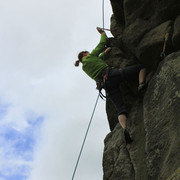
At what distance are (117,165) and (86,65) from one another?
9.59ft

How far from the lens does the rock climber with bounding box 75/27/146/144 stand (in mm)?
7541

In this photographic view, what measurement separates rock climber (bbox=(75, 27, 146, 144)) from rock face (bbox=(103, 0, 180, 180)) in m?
0.29

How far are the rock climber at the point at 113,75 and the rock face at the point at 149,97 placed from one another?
0.29 m

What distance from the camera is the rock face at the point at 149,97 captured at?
229 inches

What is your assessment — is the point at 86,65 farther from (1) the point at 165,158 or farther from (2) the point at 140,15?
(1) the point at 165,158

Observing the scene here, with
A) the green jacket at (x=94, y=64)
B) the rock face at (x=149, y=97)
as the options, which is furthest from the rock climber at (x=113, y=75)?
the rock face at (x=149, y=97)

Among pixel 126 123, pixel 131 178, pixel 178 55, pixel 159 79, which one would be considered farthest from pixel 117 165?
pixel 178 55

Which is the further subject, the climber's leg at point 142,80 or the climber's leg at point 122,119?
the climber's leg at point 142,80

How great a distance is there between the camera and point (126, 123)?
25.7 feet

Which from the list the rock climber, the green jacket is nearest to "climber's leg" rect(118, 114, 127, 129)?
the rock climber

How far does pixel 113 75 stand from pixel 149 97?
1.33 metres

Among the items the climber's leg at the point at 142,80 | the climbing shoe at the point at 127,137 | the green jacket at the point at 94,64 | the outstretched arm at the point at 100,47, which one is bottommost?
the climbing shoe at the point at 127,137

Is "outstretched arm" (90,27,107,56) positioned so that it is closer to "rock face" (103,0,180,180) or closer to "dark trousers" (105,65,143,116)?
"rock face" (103,0,180,180)

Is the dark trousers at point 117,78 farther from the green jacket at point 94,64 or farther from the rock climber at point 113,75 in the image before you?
the green jacket at point 94,64
